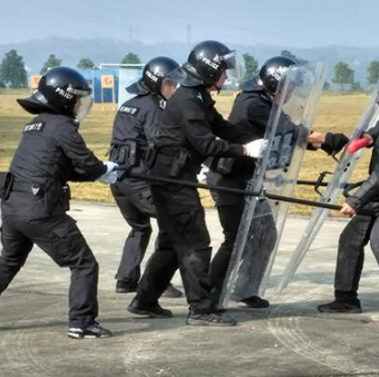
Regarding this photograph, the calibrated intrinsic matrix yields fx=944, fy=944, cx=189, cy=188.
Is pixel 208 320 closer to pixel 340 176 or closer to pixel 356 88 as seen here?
pixel 340 176

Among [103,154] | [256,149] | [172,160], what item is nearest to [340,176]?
[256,149]

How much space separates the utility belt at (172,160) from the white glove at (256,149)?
42cm

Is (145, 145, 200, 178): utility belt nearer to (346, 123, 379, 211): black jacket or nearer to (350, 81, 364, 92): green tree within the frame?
(346, 123, 379, 211): black jacket

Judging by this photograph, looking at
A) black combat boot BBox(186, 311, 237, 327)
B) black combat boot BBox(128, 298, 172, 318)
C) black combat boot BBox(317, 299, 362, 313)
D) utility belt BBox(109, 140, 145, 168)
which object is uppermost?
utility belt BBox(109, 140, 145, 168)

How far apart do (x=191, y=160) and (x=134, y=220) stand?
165cm

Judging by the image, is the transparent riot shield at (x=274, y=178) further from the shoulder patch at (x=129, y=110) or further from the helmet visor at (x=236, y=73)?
the shoulder patch at (x=129, y=110)

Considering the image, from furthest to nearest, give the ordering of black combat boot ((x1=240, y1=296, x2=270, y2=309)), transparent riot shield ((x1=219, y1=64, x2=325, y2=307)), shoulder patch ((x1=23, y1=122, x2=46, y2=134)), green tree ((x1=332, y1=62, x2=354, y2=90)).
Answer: green tree ((x1=332, y1=62, x2=354, y2=90)) → black combat boot ((x1=240, y1=296, x2=270, y2=309)) → transparent riot shield ((x1=219, y1=64, x2=325, y2=307)) → shoulder patch ((x1=23, y1=122, x2=46, y2=134))

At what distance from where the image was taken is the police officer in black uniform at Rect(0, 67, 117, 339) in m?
5.97

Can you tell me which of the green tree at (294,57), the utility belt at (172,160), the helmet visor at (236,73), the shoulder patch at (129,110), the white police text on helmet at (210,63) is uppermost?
the green tree at (294,57)

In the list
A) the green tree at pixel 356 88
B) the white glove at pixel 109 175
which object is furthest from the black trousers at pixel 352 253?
the green tree at pixel 356 88

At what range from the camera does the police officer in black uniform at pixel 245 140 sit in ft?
22.7

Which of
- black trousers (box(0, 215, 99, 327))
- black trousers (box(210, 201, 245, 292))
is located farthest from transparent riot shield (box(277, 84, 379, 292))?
black trousers (box(0, 215, 99, 327))

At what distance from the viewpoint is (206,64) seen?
21.1 feet

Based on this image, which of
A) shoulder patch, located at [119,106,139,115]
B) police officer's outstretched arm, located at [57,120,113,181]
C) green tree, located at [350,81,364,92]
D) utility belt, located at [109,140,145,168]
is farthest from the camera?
green tree, located at [350,81,364,92]
